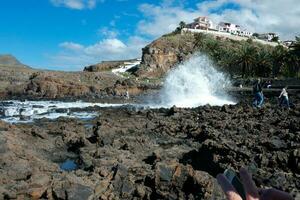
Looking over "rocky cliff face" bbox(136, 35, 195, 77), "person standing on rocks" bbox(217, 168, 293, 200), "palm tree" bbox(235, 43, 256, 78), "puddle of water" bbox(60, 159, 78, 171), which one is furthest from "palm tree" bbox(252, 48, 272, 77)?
"person standing on rocks" bbox(217, 168, 293, 200)

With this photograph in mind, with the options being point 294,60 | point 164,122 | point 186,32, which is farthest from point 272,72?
point 164,122

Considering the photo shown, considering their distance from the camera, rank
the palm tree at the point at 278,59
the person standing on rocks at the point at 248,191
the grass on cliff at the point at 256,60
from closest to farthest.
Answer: the person standing on rocks at the point at 248,191
the grass on cliff at the point at 256,60
the palm tree at the point at 278,59

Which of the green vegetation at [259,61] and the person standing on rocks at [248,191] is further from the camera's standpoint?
the green vegetation at [259,61]

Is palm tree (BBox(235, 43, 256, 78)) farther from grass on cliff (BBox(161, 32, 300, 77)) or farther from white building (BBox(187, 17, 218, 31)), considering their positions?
white building (BBox(187, 17, 218, 31))

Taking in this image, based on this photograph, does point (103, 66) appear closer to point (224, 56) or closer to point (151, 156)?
point (224, 56)

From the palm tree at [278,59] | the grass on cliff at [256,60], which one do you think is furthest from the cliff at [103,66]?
the palm tree at [278,59]

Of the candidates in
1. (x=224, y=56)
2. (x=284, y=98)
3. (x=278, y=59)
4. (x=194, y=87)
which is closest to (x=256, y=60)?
(x=278, y=59)

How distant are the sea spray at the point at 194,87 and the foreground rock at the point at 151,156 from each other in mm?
20132

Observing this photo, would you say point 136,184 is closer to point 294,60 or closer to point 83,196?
point 83,196

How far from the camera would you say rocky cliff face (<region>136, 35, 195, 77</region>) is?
283 feet

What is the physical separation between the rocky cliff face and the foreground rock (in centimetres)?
6254

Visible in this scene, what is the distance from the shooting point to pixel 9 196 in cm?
927

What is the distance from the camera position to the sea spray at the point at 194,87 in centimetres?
4414

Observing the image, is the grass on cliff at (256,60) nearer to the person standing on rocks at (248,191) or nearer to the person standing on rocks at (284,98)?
the person standing on rocks at (284,98)
